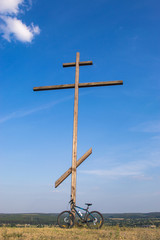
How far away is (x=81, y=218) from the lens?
9547 mm

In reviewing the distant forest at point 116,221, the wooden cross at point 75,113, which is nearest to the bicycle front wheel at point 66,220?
the wooden cross at point 75,113

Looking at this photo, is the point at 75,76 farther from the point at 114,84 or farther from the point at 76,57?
the point at 114,84

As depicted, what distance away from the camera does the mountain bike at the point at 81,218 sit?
30.6 feet

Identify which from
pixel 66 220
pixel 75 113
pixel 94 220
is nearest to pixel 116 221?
pixel 66 220

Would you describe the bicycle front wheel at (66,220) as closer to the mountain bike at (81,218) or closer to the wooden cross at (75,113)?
the mountain bike at (81,218)

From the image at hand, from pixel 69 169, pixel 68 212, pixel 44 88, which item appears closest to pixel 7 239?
pixel 68 212

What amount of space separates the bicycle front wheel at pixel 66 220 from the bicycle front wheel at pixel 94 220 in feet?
2.33

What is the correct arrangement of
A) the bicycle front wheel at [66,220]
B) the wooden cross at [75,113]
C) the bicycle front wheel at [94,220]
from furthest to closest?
the wooden cross at [75,113] → the bicycle front wheel at [66,220] → the bicycle front wheel at [94,220]

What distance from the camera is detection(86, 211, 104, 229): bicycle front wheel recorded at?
9.29 metres

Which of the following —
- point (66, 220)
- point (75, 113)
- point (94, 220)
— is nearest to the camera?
point (94, 220)

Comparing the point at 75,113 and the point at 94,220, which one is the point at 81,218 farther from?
the point at 75,113

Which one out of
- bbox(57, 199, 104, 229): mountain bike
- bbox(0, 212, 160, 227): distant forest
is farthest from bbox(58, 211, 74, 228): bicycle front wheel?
bbox(0, 212, 160, 227): distant forest

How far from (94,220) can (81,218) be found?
1.84ft

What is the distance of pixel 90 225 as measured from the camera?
9.30 m
